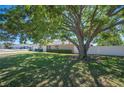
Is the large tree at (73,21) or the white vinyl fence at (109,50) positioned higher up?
the large tree at (73,21)

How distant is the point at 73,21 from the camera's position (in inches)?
704

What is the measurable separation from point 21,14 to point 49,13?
4.82m

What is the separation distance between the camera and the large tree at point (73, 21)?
10481 millimetres

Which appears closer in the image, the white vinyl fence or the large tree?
the large tree

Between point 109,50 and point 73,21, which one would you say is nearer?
point 73,21

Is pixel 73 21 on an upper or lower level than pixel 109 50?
upper

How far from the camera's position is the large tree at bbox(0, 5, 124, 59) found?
10481 mm

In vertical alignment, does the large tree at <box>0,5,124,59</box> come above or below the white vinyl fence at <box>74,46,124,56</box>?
above

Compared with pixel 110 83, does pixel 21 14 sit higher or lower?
higher

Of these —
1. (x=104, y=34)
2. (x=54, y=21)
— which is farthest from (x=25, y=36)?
(x=104, y=34)

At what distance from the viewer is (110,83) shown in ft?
24.5

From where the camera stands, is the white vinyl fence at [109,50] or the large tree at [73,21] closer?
the large tree at [73,21]
